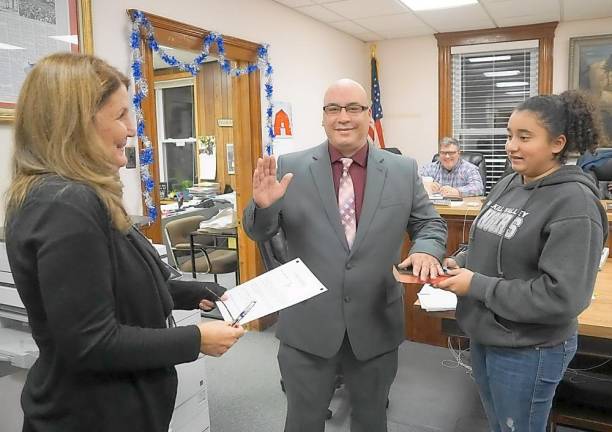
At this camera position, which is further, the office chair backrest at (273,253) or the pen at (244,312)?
the office chair backrest at (273,253)

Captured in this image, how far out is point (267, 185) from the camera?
5.04ft

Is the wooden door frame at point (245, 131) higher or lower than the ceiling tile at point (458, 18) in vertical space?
lower

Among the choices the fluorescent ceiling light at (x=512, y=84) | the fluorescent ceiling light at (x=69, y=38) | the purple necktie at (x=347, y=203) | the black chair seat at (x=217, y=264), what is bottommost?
the black chair seat at (x=217, y=264)

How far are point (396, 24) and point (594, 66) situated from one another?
213 cm

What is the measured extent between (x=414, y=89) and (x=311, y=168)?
16.0ft

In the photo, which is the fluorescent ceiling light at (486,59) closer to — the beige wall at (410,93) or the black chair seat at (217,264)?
the beige wall at (410,93)

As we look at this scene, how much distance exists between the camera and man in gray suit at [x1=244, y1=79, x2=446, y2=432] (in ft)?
5.37

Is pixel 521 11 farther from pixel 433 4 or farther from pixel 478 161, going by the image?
pixel 478 161

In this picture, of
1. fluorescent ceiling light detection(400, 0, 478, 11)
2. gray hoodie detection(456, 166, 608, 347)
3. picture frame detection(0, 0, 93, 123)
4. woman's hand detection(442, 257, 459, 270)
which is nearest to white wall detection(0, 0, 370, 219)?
picture frame detection(0, 0, 93, 123)

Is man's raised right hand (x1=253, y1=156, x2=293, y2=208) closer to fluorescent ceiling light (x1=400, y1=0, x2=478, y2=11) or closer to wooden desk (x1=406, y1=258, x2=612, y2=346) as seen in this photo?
wooden desk (x1=406, y1=258, x2=612, y2=346)

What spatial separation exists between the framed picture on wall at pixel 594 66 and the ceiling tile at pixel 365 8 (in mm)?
2052

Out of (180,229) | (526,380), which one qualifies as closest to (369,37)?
(180,229)

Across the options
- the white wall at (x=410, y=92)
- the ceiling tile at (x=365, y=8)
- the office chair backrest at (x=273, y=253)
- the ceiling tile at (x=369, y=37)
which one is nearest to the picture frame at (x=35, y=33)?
the office chair backrest at (x=273, y=253)

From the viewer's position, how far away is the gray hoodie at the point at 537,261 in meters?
1.32
